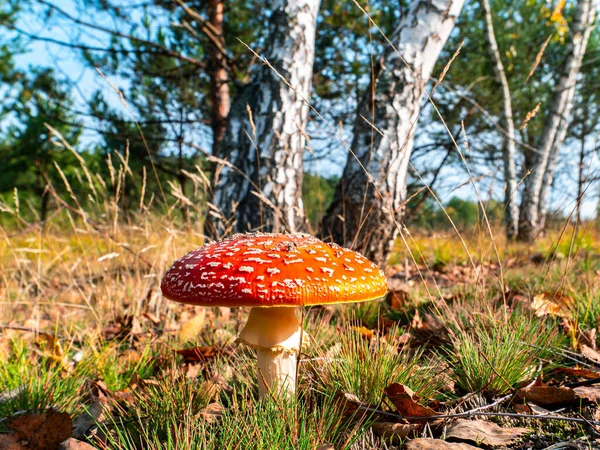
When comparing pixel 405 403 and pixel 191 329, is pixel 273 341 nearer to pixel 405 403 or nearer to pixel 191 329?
pixel 405 403

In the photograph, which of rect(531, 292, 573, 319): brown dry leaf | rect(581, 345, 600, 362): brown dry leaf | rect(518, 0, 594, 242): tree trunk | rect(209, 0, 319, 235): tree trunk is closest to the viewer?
rect(581, 345, 600, 362): brown dry leaf

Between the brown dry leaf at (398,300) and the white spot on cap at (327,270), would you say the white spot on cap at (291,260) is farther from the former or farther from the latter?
the brown dry leaf at (398,300)

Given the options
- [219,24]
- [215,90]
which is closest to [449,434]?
[215,90]

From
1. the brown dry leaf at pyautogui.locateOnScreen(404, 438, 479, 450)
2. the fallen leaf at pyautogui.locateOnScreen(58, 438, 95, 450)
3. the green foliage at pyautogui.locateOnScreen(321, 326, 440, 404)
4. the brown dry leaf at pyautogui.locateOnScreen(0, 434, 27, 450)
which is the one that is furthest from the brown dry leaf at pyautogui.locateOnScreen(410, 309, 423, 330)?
the brown dry leaf at pyautogui.locateOnScreen(0, 434, 27, 450)

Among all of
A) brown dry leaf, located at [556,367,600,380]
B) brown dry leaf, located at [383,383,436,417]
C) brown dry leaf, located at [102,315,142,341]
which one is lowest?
brown dry leaf, located at [102,315,142,341]

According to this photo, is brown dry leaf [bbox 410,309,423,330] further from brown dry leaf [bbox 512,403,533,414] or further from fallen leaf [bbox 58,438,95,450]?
fallen leaf [bbox 58,438,95,450]
